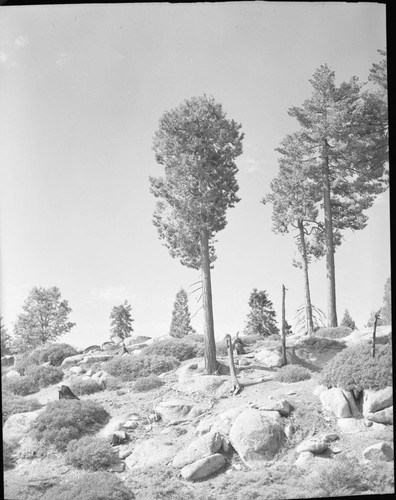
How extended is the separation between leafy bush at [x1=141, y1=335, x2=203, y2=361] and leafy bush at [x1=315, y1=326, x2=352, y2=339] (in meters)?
2.53

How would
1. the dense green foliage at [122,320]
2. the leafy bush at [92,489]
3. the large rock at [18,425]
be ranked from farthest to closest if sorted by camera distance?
the dense green foliage at [122,320], the large rock at [18,425], the leafy bush at [92,489]

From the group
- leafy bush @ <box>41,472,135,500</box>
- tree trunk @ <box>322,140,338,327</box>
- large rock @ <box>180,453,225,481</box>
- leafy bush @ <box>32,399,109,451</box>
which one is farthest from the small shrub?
tree trunk @ <box>322,140,338,327</box>

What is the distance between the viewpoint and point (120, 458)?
9.27 metres

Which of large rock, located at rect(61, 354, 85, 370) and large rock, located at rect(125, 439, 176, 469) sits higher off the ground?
large rock, located at rect(61, 354, 85, 370)

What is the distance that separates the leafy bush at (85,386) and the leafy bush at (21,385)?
804 mm

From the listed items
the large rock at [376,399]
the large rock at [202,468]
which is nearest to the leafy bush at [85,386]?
the large rock at [202,468]

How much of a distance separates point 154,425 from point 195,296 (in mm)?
2677

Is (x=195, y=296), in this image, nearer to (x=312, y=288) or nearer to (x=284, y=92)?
(x=312, y=288)

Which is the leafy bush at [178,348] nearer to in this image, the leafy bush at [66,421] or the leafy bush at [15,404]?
the leafy bush at [66,421]

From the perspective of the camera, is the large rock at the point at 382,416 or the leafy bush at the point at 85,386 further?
the leafy bush at the point at 85,386

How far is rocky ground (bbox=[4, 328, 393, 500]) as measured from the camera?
356 inches

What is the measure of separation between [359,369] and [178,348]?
3.71 m

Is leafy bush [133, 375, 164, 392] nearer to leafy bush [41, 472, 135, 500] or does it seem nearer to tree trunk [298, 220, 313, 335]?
leafy bush [41, 472, 135, 500]

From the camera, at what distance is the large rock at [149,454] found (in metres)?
9.18
